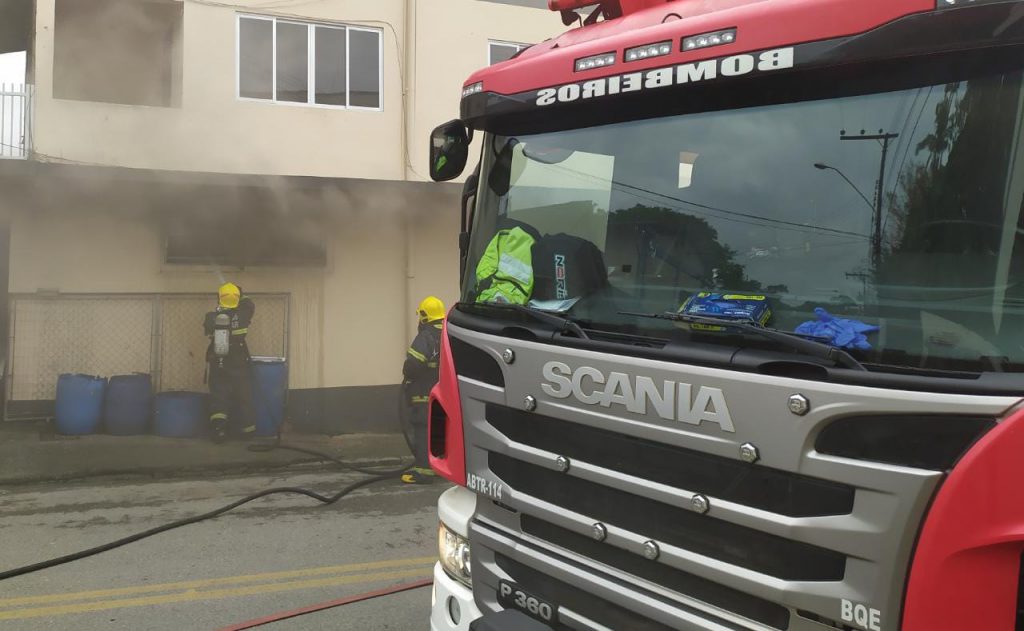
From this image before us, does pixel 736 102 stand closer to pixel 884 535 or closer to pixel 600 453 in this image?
pixel 600 453

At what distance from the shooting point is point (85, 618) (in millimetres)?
3881

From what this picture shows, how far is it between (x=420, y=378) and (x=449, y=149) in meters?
4.33

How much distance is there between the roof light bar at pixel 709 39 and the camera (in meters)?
2.12

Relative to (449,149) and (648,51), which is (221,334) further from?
(648,51)

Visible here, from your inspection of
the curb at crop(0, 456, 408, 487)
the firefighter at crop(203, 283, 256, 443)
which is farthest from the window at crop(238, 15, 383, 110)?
the curb at crop(0, 456, 408, 487)

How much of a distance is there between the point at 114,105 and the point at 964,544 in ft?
31.3

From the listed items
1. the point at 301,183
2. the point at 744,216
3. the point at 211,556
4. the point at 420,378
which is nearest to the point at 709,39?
the point at 744,216

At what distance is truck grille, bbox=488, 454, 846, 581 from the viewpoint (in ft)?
5.74

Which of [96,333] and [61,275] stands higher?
[61,275]

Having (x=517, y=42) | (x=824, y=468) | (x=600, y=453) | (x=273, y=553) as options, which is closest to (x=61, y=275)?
(x=273, y=553)

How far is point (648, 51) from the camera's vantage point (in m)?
2.31

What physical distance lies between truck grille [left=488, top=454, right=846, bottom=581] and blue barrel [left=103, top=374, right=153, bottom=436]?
764 cm

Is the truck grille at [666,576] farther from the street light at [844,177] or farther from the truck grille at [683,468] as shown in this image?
the street light at [844,177]

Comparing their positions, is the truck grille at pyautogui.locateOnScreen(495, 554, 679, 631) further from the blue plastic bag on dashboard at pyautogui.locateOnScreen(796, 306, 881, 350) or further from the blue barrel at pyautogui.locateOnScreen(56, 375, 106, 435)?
the blue barrel at pyautogui.locateOnScreen(56, 375, 106, 435)
